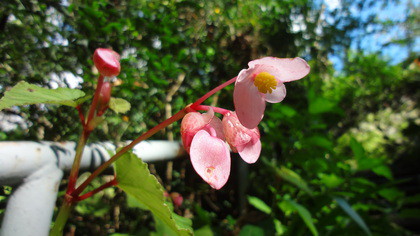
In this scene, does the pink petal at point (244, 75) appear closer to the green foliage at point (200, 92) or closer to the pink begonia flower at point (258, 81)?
the pink begonia flower at point (258, 81)

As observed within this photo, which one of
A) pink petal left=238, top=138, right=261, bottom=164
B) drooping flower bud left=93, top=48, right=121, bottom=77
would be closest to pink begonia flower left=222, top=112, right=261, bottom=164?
pink petal left=238, top=138, right=261, bottom=164

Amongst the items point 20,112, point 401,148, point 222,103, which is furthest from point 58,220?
point 401,148

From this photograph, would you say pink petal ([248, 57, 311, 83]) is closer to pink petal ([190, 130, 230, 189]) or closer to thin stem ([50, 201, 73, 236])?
pink petal ([190, 130, 230, 189])

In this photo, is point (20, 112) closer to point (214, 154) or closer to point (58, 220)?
point (58, 220)

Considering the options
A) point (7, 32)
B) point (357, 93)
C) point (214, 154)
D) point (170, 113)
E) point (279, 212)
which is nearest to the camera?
point (214, 154)

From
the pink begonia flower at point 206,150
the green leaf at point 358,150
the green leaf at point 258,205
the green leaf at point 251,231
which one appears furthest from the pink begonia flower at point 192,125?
the green leaf at point 358,150

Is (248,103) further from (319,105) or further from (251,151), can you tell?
(319,105)
